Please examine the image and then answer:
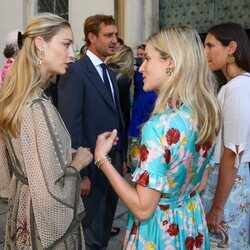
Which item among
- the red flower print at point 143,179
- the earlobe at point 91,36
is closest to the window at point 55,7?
the earlobe at point 91,36

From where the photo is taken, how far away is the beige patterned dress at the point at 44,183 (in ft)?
5.41

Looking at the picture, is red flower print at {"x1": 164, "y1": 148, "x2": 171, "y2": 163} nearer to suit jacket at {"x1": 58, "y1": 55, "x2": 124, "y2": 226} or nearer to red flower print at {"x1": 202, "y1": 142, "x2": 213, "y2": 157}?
red flower print at {"x1": 202, "y1": 142, "x2": 213, "y2": 157}

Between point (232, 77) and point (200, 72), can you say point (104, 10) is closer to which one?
point (232, 77)

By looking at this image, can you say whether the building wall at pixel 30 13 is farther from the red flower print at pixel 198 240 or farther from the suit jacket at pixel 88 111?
the red flower print at pixel 198 240

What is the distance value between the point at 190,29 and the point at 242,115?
61cm

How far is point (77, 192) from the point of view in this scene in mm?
1799

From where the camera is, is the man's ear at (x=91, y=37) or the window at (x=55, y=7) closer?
the man's ear at (x=91, y=37)

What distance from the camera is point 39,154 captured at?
5.40 feet

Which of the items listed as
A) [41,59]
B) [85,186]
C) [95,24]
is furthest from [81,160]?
[95,24]

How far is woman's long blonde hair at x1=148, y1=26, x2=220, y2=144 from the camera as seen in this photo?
162 centimetres

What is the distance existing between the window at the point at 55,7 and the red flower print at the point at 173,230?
748 centimetres

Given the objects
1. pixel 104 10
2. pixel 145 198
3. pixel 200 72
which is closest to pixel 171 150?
pixel 145 198

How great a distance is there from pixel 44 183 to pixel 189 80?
0.72 metres

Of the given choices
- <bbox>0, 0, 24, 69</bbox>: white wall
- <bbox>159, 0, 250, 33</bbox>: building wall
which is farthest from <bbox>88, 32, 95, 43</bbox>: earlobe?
<bbox>0, 0, 24, 69</bbox>: white wall
